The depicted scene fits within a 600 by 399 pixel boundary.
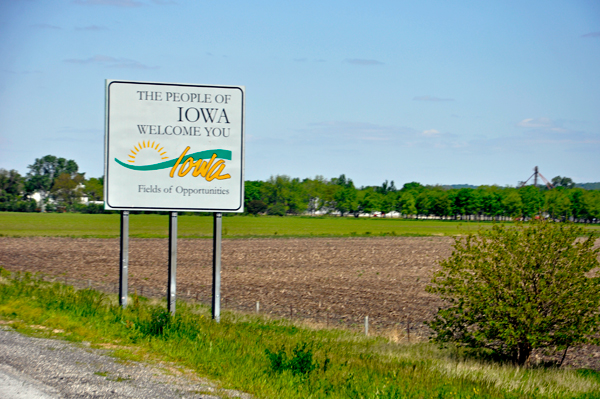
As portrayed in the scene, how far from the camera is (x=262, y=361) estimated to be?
833 centimetres

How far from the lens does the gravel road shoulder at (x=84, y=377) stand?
6.16m

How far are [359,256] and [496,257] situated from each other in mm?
35325

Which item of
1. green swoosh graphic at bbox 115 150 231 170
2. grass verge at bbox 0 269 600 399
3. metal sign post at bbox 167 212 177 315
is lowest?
grass verge at bbox 0 269 600 399

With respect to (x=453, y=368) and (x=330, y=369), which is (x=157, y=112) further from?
(x=453, y=368)

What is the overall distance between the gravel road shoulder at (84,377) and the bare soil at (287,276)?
10779 millimetres

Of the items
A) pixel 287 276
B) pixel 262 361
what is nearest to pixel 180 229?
pixel 287 276

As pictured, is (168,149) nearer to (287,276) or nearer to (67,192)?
(287,276)

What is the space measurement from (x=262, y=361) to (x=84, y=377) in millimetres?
2655

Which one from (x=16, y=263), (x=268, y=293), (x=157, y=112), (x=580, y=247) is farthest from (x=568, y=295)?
(x=16, y=263)

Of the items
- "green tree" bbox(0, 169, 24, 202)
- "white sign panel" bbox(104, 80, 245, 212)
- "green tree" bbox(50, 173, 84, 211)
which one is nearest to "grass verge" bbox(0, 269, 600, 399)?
"white sign panel" bbox(104, 80, 245, 212)

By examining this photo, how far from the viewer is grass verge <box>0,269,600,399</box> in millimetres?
7305

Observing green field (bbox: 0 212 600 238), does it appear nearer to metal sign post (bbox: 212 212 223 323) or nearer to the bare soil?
the bare soil

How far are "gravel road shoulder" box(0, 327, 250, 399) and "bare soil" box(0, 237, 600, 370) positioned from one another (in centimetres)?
1078

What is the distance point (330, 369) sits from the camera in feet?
27.4
